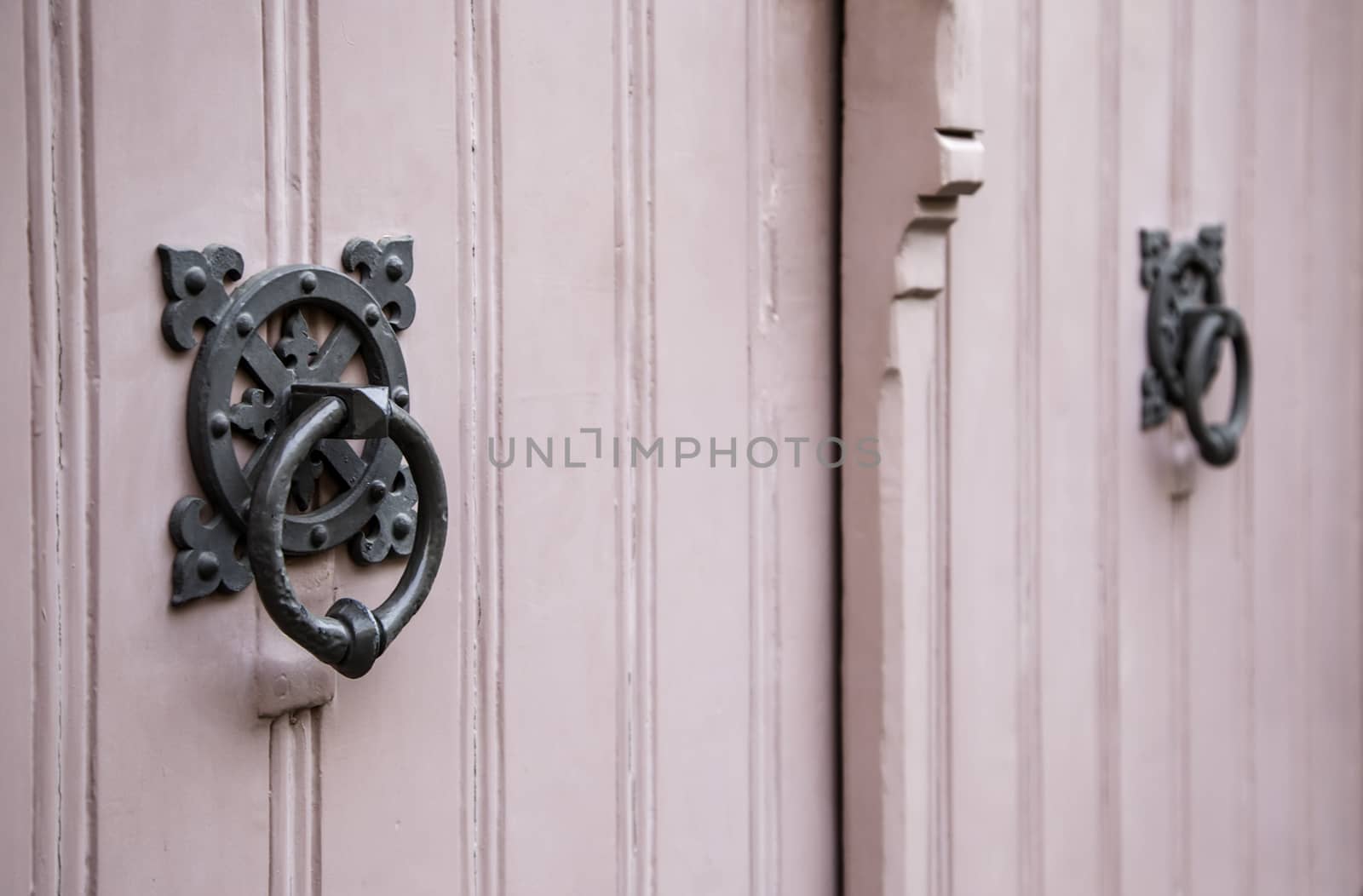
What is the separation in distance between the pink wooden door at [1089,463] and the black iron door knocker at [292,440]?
0.36 meters

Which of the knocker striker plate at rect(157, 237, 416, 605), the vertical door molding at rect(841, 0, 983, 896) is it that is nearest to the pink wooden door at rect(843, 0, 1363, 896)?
the vertical door molding at rect(841, 0, 983, 896)

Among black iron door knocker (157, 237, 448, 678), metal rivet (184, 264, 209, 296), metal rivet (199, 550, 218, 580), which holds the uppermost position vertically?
metal rivet (184, 264, 209, 296)

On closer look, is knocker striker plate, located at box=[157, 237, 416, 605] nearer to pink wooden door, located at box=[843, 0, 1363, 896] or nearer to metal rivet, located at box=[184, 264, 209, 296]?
metal rivet, located at box=[184, 264, 209, 296]

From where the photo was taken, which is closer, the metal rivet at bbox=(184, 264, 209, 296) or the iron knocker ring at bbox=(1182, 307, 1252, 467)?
the metal rivet at bbox=(184, 264, 209, 296)

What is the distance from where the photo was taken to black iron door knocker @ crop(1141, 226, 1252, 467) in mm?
1011

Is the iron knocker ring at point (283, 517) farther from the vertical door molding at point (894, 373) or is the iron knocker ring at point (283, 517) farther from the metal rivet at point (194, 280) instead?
the vertical door molding at point (894, 373)

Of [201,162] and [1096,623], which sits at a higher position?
[201,162]

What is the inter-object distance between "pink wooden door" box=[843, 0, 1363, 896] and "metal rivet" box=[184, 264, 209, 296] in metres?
0.44

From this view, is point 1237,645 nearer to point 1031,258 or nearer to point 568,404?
point 1031,258

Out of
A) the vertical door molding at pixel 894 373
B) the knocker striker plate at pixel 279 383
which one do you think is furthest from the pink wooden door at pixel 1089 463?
the knocker striker plate at pixel 279 383

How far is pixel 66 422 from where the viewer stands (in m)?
0.50

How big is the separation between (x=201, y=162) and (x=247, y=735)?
268 mm

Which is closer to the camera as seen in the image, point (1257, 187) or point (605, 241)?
point (605, 241)

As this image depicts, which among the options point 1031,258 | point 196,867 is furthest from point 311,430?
point 1031,258
